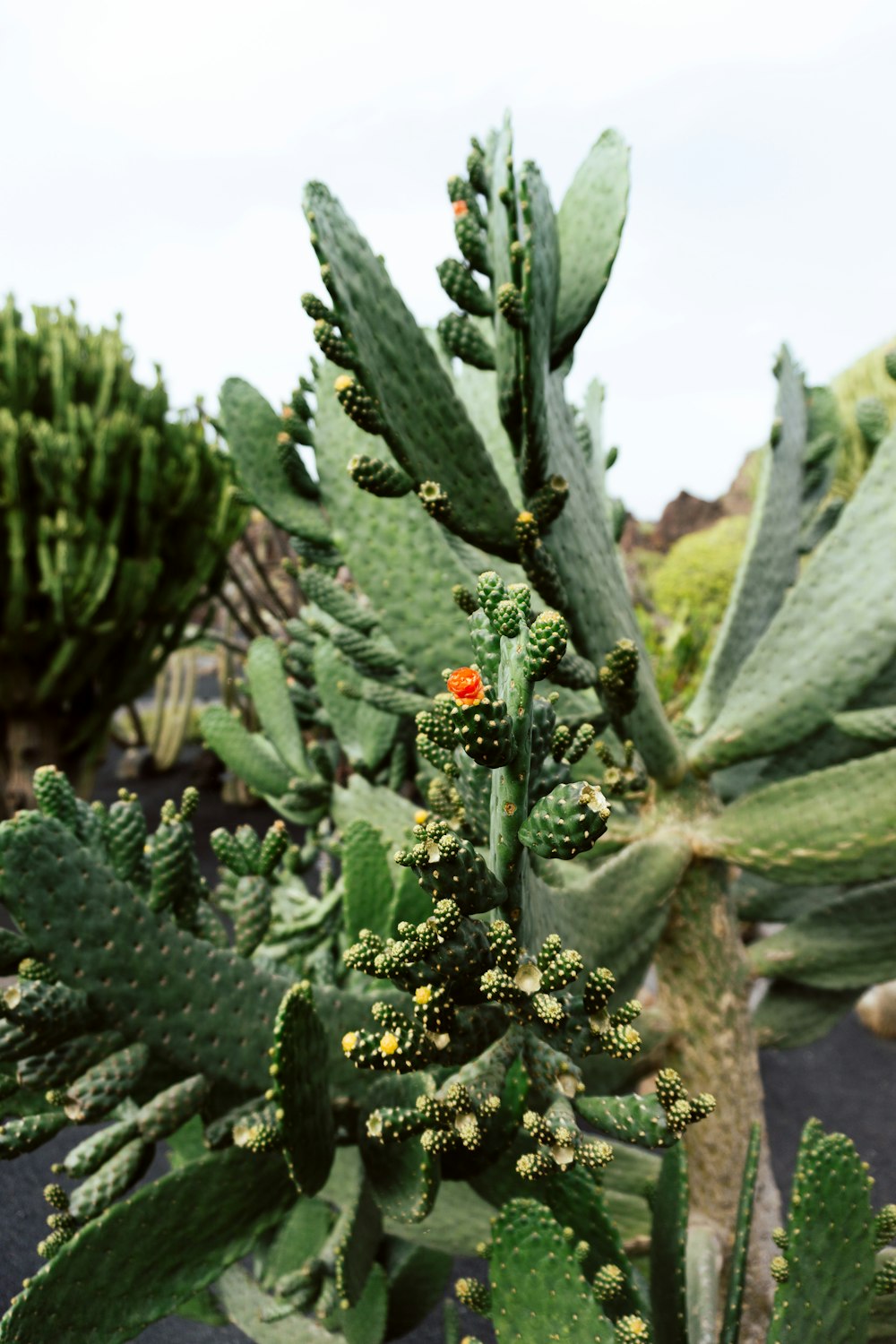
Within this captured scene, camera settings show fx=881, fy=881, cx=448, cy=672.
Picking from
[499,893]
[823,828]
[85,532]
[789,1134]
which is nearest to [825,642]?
[823,828]

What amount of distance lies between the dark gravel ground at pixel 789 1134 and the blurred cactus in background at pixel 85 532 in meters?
3.49

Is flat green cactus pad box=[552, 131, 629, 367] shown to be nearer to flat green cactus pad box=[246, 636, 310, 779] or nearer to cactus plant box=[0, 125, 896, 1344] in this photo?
cactus plant box=[0, 125, 896, 1344]

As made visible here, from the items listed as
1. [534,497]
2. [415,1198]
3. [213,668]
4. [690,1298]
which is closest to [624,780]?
[534,497]

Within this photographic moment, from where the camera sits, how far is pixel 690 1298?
1.16 m

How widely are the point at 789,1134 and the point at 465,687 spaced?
2.87 metres

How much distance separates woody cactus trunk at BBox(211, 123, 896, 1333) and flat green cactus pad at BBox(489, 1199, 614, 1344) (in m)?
0.28

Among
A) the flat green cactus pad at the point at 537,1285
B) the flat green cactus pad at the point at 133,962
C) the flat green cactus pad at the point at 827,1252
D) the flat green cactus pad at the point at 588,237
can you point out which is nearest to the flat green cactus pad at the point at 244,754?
the flat green cactus pad at the point at 133,962

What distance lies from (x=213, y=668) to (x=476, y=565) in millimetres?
13331

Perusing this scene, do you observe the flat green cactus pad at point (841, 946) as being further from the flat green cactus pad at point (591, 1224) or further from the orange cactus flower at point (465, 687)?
the orange cactus flower at point (465, 687)

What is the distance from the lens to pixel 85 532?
17.5 feet

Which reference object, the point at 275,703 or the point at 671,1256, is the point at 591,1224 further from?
the point at 275,703

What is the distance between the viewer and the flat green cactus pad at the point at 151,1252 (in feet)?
2.80

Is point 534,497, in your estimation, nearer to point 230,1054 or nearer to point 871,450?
point 230,1054

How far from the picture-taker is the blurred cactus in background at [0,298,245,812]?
17.1ft
